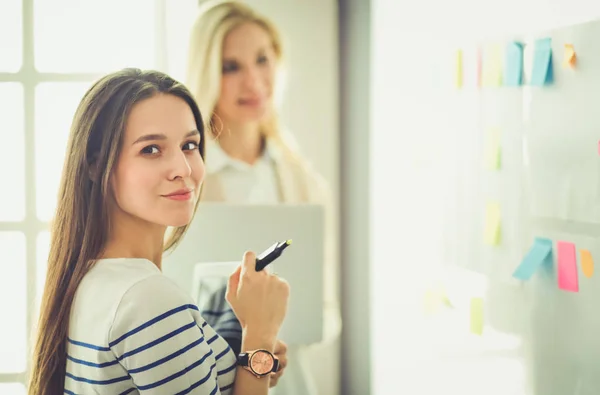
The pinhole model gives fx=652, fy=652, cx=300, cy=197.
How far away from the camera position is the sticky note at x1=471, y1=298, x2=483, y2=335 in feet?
4.11

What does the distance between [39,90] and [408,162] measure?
1.09m

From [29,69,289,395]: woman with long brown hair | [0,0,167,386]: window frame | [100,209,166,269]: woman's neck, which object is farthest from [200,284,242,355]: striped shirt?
[0,0,167,386]: window frame

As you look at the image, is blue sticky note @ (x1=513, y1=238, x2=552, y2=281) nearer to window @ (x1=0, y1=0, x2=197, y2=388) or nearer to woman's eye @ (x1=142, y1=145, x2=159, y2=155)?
woman's eye @ (x1=142, y1=145, x2=159, y2=155)

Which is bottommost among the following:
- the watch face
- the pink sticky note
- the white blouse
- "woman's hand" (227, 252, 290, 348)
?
the watch face

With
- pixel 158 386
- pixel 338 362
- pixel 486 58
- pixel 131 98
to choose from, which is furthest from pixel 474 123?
pixel 338 362

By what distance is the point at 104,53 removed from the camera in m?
1.93

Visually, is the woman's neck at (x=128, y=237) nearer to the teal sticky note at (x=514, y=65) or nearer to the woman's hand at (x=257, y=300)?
the woman's hand at (x=257, y=300)

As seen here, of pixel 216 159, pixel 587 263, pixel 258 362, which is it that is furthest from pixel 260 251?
pixel 587 263

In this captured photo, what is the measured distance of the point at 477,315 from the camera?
126cm

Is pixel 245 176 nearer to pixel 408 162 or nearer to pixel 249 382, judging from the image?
pixel 408 162

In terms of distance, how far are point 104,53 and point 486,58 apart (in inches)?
46.9

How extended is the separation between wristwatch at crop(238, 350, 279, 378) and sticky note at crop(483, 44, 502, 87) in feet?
2.05

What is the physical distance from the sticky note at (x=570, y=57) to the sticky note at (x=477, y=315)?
475mm

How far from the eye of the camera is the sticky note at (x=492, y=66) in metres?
1.16
